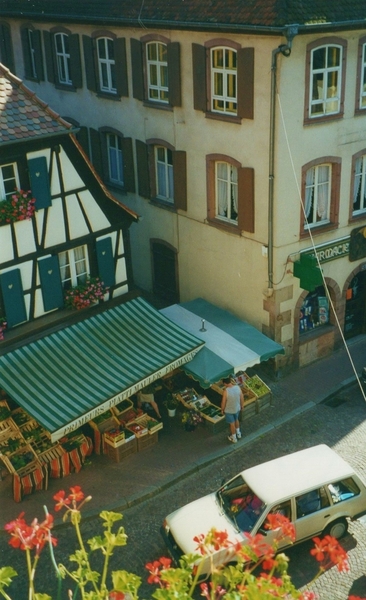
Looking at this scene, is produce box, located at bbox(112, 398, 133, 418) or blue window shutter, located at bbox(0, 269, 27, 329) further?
produce box, located at bbox(112, 398, 133, 418)

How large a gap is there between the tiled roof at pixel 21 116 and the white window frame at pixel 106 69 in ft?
21.1

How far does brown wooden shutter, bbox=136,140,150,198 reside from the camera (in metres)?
21.7

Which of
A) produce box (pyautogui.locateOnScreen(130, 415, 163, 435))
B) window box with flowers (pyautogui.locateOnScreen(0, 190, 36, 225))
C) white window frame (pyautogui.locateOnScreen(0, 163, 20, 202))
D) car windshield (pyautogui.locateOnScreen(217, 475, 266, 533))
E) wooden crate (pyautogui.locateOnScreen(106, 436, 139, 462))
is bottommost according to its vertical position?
wooden crate (pyautogui.locateOnScreen(106, 436, 139, 462))

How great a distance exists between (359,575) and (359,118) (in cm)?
1173

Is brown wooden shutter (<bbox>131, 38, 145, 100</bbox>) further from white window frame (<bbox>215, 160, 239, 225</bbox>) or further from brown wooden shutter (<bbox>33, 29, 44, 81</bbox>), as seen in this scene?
brown wooden shutter (<bbox>33, 29, 44, 81</bbox>)

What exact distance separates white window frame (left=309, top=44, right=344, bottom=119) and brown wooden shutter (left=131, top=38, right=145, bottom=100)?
18.9 feet

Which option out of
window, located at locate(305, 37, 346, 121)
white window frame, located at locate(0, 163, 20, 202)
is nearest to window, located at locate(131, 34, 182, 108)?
window, located at locate(305, 37, 346, 121)

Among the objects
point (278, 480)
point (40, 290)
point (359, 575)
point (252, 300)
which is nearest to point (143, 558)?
point (278, 480)

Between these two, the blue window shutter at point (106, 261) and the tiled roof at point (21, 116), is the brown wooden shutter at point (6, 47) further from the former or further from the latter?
the blue window shutter at point (106, 261)

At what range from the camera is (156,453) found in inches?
667

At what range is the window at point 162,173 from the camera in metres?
20.5

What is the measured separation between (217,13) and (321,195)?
557cm

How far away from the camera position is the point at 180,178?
67.3 ft

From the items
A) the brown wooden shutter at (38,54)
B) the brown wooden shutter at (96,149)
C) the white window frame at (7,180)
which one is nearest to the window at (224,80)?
the brown wooden shutter at (96,149)
